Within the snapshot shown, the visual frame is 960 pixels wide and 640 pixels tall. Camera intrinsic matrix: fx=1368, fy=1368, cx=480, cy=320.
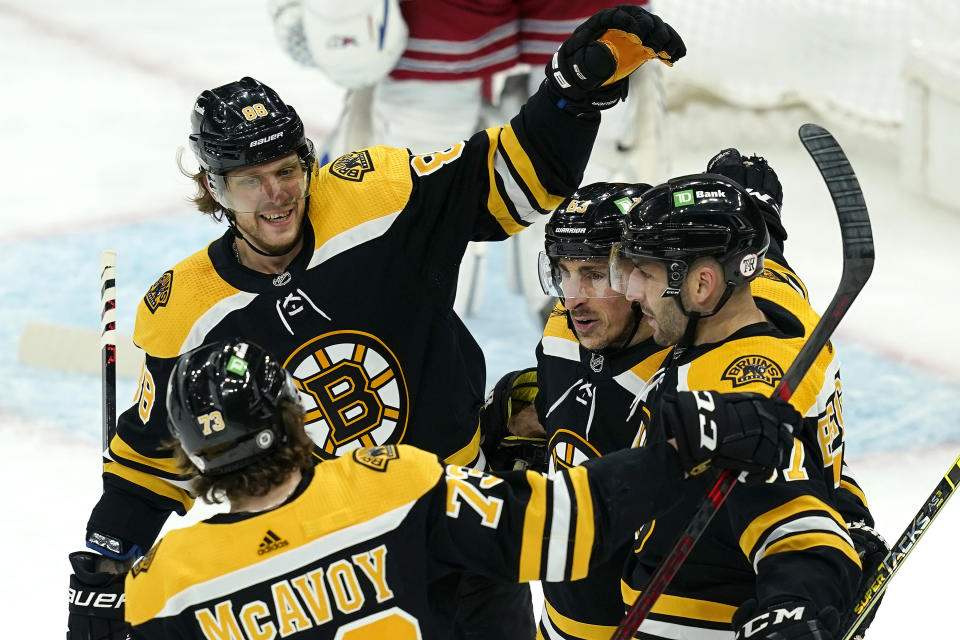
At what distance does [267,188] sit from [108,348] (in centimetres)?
64

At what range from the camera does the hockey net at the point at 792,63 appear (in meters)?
6.39

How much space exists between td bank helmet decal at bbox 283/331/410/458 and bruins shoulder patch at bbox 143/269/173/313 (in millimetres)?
241

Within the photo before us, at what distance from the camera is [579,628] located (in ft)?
8.06

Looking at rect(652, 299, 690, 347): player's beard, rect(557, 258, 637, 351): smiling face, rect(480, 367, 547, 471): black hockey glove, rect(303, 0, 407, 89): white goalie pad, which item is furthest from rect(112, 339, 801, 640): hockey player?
rect(303, 0, 407, 89): white goalie pad

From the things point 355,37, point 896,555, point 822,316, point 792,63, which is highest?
point 822,316

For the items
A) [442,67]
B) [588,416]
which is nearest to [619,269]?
[588,416]

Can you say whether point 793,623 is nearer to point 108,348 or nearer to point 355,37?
point 108,348

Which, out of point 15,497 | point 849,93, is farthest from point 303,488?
point 849,93

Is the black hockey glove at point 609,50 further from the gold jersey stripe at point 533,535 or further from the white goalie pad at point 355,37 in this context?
the white goalie pad at point 355,37

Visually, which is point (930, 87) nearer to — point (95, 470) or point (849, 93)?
point (849, 93)

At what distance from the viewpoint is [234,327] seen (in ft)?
7.87

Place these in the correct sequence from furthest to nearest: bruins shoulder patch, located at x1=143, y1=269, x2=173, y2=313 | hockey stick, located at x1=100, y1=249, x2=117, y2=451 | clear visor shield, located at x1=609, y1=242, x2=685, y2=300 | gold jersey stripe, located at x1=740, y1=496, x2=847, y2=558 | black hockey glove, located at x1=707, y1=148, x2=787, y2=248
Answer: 1. black hockey glove, located at x1=707, y1=148, x2=787, y2=248
2. hockey stick, located at x1=100, y1=249, x2=117, y2=451
3. bruins shoulder patch, located at x1=143, y1=269, x2=173, y2=313
4. clear visor shield, located at x1=609, y1=242, x2=685, y2=300
5. gold jersey stripe, located at x1=740, y1=496, x2=847, y2=558

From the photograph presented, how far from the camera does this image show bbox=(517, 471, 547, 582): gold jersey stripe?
1756 millimetres

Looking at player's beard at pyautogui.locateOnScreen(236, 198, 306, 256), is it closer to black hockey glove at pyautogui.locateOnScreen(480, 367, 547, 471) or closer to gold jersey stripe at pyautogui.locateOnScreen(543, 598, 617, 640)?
black hockey glove at pyautogui.locateOnScreen(480, 367, 547, 471)
